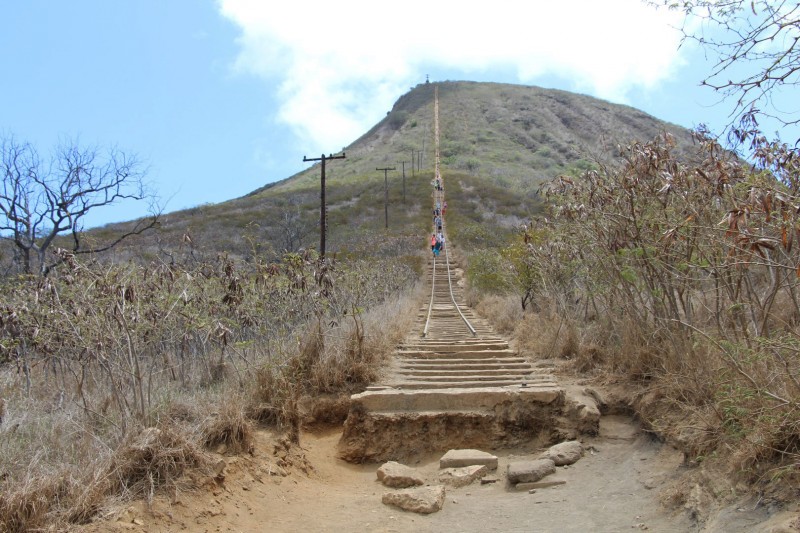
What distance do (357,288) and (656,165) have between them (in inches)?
354

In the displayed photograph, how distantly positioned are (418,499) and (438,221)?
38.0 m

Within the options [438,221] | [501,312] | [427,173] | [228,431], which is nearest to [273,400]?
[228,431]

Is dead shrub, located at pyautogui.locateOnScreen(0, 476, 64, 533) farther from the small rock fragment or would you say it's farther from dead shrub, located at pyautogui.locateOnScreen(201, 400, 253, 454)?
the small rock fragment

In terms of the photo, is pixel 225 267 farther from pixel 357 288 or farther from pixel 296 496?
pixel 357 288

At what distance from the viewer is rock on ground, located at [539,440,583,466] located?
267 inches

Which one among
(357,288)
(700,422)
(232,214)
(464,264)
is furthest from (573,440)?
(232,214)

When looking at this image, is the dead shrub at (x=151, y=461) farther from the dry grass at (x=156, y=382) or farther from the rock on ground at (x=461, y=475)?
the rock on ground at (x=461, y=475)

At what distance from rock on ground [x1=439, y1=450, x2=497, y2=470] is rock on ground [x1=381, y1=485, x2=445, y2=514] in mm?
917

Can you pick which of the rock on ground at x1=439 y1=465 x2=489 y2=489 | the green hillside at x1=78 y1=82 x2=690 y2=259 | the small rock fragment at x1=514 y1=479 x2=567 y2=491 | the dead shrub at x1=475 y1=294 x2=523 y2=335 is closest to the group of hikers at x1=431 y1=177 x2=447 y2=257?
the green hillside at x1=78 y1=82 x2=690 y2=259

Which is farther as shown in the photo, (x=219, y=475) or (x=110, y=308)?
(x=110, y=308)

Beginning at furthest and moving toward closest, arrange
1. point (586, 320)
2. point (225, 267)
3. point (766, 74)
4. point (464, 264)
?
point (464, 264)
point (586, 320)
point (225, 267)
point (766, 74)

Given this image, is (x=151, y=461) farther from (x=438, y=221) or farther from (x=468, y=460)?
(x=438, y=221)

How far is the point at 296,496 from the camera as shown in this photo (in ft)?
19.5

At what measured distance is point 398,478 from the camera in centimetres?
652
